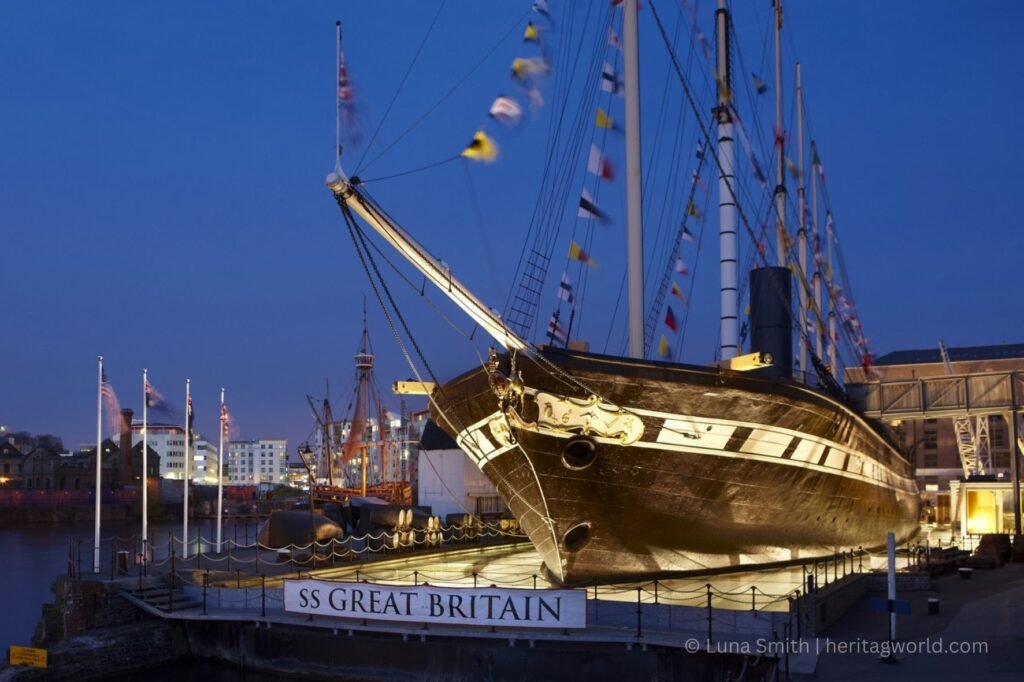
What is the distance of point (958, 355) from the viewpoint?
296 ft

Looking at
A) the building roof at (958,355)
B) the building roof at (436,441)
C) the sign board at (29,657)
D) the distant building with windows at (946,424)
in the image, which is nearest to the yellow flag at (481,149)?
the sign board at (29,657)

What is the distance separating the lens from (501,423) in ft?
53.6

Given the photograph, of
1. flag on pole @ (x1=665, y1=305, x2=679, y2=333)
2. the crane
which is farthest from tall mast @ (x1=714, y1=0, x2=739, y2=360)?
the crane

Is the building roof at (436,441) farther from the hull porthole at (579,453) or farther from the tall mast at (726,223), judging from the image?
the hull porthole at (579,453)

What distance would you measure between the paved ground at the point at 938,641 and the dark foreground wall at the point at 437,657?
4.52 feet

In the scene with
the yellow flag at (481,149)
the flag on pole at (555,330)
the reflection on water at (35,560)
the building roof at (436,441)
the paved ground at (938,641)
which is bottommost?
the reflection on water at (35,560)

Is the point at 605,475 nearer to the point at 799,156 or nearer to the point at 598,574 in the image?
the point at 598,574

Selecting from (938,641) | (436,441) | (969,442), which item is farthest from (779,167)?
(969,442)

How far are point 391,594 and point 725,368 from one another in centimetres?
722

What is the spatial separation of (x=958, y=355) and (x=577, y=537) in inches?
3342

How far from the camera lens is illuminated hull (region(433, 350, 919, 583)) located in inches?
627

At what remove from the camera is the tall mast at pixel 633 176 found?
19.0 m

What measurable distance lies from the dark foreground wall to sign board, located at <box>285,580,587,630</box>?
38 cm

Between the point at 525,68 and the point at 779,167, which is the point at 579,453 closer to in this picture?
the point at 525,68
